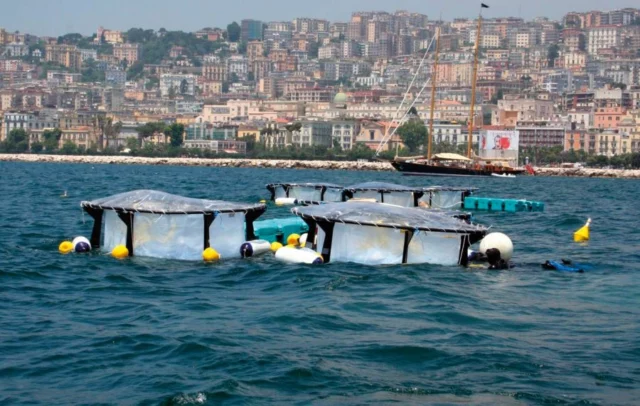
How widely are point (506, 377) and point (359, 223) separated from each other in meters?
8.20

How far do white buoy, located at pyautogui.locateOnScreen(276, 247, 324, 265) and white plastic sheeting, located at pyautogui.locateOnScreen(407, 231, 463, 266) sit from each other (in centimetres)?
161

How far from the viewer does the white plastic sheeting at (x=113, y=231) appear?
23.4 meters

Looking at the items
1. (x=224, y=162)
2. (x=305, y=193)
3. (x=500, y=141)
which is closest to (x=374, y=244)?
(x=305, y=193)

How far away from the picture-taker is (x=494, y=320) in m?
17.1

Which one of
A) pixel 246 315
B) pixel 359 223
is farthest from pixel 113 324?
pixel 359 223

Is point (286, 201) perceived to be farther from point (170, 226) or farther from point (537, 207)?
point (170, 226)

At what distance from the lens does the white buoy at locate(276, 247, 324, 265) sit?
22.2m

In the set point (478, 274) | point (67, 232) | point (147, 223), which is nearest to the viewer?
point (478, 274)

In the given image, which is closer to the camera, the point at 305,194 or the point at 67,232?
the point at 67,232

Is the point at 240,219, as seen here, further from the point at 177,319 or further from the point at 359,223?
the point at 177,319

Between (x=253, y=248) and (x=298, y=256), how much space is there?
146 centimetres

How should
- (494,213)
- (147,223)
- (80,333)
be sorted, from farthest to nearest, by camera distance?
(494,213) → (147,223) → (80,333)

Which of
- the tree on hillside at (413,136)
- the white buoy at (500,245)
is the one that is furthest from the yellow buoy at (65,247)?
the tree on hillside at (413,136)

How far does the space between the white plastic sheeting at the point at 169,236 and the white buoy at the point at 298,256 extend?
1.47m
